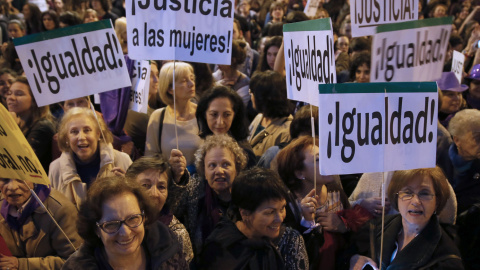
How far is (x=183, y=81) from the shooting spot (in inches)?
214

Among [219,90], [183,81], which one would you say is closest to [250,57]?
[183,81]

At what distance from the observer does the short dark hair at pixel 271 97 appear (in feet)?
17.0

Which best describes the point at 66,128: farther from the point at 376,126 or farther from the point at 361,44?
the point at 361,44

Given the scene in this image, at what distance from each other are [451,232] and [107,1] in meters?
9.14

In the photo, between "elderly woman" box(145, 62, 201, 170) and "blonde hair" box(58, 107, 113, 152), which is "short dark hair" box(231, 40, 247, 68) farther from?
"blonde hair" box(58, 107, 113, 152)

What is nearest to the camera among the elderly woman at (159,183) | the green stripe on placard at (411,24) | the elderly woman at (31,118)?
the elderly woman at (159,183)

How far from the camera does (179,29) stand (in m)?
4.75

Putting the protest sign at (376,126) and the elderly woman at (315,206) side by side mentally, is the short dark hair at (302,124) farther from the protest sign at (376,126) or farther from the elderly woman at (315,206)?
the protest sign at (376,126)

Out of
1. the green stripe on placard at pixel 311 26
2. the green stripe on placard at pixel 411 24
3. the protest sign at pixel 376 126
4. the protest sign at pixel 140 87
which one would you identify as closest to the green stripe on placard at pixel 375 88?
the protest sign at pixel 376 126

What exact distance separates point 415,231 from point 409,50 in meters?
1.86

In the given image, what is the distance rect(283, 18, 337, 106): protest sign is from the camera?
13.2 ft

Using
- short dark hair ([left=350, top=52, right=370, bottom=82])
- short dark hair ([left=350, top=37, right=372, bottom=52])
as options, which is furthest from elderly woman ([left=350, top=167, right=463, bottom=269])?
short dark hair ([left=350, top=37, right=372, bottom=52])

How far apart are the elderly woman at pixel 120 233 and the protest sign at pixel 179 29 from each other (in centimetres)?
188

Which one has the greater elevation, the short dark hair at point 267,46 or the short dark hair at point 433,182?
the short dark hair at point 267,46
